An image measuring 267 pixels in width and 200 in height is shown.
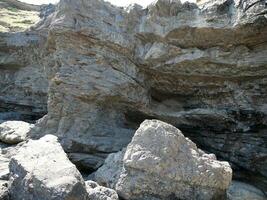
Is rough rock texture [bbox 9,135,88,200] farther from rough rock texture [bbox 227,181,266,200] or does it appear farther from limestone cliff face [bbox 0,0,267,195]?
rough rock texture [bbox 227,181,266,200]

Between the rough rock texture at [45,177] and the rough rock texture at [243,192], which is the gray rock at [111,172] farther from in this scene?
the rough rock texture at [243,192]

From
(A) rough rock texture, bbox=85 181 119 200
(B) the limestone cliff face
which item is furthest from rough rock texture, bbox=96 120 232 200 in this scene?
(B) the limestone cliff face

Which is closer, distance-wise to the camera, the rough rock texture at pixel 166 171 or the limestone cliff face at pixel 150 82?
the rough rock texture at pixel 166 171

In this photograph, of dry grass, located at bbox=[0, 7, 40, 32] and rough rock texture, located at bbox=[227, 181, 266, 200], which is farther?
dry grass, located at bbox=[0, 7, 40, 32]

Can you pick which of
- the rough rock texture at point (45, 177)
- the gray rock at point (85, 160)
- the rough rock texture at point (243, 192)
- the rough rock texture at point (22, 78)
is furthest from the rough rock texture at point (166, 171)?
the rough rock texture at point (22, 78)

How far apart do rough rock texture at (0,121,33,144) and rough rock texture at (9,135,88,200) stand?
5312 millimetres

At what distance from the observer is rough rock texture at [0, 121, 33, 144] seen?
17344mm

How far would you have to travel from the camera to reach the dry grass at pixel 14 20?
29.7 meters

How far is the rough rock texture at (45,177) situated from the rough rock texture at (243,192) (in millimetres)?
6242

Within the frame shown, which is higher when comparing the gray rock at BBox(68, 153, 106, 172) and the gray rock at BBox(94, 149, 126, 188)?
the gray rock at BBox(94, 149, 126, 188)

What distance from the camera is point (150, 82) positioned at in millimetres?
18031

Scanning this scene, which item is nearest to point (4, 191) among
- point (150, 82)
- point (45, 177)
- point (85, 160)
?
point (45, 177)

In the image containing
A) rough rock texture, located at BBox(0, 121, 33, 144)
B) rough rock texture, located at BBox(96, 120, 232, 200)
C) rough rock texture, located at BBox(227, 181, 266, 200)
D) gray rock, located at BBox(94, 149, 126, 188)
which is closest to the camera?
rough rock texture, located at BBox(96, 120, 232, 200)

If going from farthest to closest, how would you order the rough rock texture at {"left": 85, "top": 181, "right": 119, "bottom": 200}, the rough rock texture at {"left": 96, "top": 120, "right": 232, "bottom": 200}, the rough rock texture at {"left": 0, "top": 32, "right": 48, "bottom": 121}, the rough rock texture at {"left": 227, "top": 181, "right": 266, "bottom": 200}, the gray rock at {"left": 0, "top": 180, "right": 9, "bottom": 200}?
the rough rock texture at {"left": 0, "top": 32, "right": 48, "bottom": 121}
the rough rock texture at {"left": 227, "top": 181, "right": 266, "bottom": 200}
the rough rock texture at {"left": 96, "top": 120, "right": 232, "bottom": 200}
the rough rock texture at {"left": 85, "top": 181, "right": 119, "bottom": 200}
the gray rock at {"left": 0, "top": 180, "right": 9, "bottom": 200}
